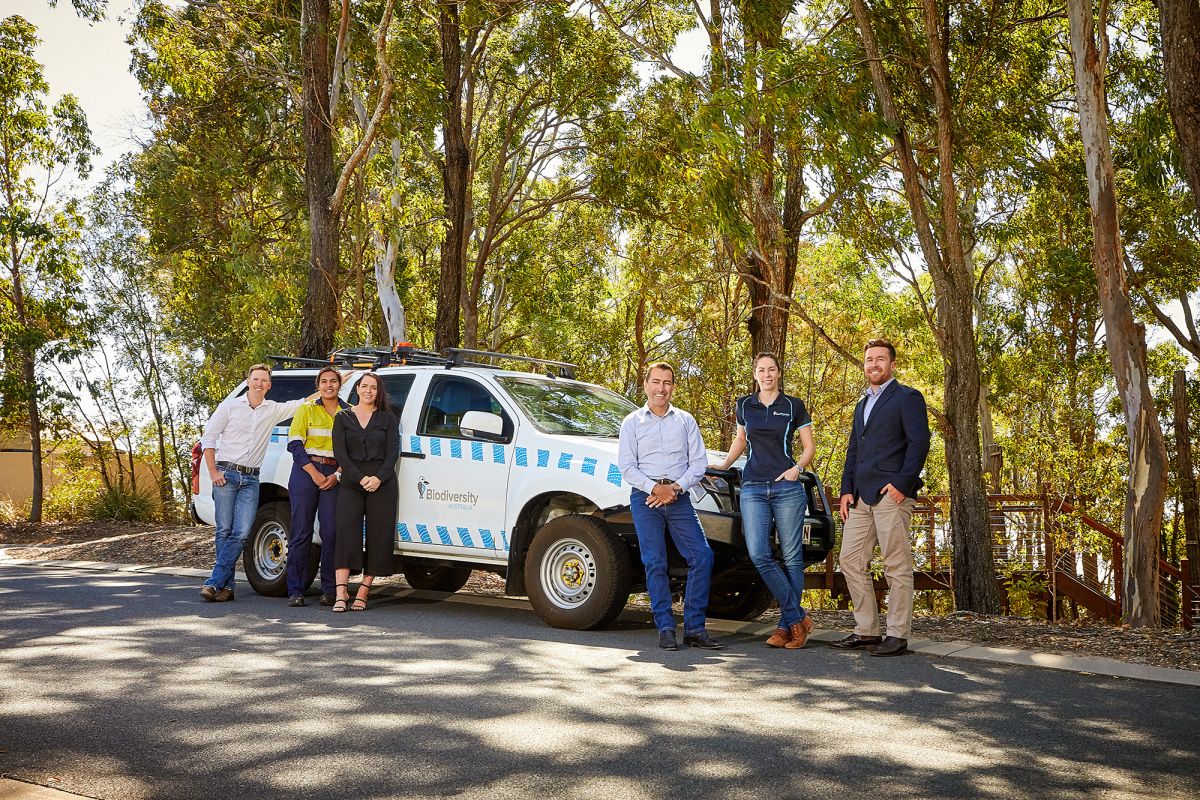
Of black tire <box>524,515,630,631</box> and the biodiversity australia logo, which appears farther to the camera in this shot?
the biodiversity australia logo

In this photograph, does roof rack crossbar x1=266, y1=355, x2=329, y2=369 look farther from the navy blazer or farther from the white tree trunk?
the white tree trunk

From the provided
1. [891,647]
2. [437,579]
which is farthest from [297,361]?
[891,647]

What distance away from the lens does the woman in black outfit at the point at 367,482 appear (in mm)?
9430

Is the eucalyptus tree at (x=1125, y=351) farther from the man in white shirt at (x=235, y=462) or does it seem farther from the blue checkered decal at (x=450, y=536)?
the man in white shirt at (x=235, y=462)

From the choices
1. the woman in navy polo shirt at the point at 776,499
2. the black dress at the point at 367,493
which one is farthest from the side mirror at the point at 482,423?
the woman in navy polo shirt at the point at 776,499

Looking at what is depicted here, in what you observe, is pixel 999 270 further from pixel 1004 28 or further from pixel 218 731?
pixel 218 731

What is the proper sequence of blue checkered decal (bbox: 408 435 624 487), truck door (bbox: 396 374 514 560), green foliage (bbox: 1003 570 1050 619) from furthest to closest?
green foliage (bbox: 1003 570 1050 619)
truck door (bbox: 396 374 514 560)
blue checkered decal (bbox: 408 435 624 487)

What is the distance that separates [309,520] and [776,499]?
405 centimetres

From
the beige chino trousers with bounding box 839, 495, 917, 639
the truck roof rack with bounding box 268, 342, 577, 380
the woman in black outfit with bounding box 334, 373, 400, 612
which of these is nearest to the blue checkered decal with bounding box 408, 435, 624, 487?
the woman in black outfit with bounding box 334, 373, 400, 612

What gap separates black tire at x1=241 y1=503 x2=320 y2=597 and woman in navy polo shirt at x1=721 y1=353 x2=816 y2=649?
4318 mm

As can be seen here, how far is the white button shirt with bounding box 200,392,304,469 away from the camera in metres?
10.2

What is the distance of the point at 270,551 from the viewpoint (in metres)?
10.7

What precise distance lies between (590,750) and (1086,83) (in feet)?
27.6

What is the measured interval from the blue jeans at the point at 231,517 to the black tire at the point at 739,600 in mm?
4081
